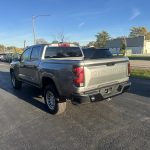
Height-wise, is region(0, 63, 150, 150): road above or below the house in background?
below

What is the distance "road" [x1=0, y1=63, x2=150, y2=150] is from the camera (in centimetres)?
432

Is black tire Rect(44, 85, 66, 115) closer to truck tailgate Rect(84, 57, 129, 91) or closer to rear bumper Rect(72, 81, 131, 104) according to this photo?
rear bumper Rect(72, 81, 131, 104)

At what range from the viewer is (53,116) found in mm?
6078

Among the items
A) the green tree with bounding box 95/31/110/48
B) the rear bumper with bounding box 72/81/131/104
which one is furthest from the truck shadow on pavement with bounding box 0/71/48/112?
the green tree with bounding box 95/31/110/48

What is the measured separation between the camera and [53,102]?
6219mm

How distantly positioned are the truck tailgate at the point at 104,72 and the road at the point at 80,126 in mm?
889

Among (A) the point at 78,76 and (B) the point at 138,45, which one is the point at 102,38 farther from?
(A) the point at 78,76

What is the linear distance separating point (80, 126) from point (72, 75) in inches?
47.4

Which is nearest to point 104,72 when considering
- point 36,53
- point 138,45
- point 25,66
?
point 36,53

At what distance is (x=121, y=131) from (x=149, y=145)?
0.77 metres

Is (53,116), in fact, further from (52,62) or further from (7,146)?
(7,146)

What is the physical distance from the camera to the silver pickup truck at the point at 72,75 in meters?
5.11

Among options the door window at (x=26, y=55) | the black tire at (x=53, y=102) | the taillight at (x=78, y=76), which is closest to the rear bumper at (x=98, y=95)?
the taillight at (x=78, y=76)

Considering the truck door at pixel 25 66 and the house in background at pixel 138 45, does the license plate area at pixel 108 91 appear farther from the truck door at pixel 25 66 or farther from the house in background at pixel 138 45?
the house in background at pixel 138 45
